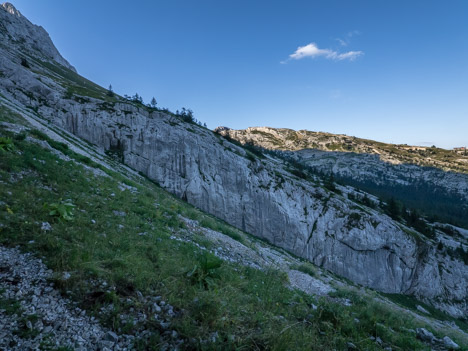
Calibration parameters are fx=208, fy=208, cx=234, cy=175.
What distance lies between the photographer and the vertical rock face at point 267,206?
155ft

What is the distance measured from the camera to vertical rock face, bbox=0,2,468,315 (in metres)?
→ 47.2

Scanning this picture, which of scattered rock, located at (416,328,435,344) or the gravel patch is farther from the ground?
the gravel patch

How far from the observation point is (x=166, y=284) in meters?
6.61

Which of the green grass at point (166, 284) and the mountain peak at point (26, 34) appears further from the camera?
the mountain peak at point (26, 34)

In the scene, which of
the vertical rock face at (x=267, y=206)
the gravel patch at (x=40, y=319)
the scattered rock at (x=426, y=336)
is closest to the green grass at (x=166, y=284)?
the gravel patch at (x=40, y=319)

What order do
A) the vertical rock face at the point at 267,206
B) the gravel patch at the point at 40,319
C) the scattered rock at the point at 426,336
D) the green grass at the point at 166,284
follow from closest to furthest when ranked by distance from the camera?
the gravel patch at the point at 40,319, the green grass at the point at 166,284, the scattered rock at the point at 426,336, the vertical rock face at the point at 267,206

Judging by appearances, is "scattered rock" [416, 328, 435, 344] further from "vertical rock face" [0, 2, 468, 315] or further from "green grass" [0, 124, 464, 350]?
"vertical rock face" [0, 2, 468, 315]

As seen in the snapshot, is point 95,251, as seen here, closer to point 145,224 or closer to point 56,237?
point 56,237

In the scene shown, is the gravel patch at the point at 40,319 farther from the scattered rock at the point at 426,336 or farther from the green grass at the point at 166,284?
the scattered rock at the point at 426,336

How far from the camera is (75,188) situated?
1193 centimetres

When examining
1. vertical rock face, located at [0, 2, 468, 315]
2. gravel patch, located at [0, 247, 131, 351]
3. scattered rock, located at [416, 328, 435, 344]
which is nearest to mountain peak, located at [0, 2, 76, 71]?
vertical rock face, located at [0, 2, 468, 315]

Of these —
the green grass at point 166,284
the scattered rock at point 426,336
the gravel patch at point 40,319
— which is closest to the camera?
the gravel patch at point 40,319

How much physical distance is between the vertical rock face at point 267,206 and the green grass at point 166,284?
1472 inches

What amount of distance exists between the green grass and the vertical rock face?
123ft
